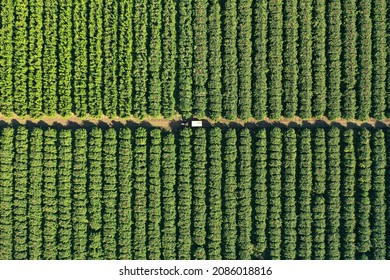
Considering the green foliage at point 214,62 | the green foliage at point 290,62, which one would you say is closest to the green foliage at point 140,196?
the green foliage at point 214,62

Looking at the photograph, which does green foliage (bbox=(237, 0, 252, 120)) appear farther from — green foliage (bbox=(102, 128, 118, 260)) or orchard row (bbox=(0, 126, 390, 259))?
green foliage (bbox=(102, 128, 118, 260))

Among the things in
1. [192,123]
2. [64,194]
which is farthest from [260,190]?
[64,194]

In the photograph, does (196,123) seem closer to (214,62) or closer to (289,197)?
(214,62)
